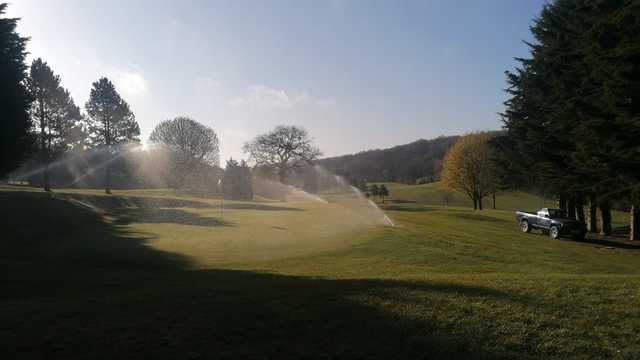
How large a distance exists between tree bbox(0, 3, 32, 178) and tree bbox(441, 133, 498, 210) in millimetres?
51813

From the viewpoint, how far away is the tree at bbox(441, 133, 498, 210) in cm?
6266

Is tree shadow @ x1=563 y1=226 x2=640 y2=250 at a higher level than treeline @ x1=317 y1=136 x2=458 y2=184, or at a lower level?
lower

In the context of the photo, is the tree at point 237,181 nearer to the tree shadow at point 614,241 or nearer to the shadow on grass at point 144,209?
the shadow on grass at point 144,209

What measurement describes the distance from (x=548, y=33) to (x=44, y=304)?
4032cm

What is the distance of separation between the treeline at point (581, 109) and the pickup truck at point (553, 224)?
7.28ft

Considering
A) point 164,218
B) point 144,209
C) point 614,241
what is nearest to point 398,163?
point 144,209

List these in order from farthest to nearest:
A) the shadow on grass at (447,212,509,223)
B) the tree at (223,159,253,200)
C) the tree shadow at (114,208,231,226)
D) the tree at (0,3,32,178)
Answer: the tree at (223,159,253,200), the shadow on grass at (447,212,509,223), the tree shadow at (114,208,231,226), the tree at (0,3,32,178)

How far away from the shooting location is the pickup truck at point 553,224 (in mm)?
31156

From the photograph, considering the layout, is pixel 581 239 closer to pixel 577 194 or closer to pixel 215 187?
pixel 577 194

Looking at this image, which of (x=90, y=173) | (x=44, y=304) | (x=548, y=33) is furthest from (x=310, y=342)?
(x=90, y=173)

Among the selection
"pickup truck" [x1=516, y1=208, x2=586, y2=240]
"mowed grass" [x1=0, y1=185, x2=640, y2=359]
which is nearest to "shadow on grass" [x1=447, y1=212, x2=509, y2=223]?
"pickup truck" [x1=516, y1=208, x2=586, y2=240]

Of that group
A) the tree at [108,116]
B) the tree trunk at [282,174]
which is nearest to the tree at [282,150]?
the tree trunk at [282,174]

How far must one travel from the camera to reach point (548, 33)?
37.8 meters

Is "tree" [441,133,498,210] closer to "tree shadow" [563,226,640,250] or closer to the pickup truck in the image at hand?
"tree shadow" [563,226,640,250]
